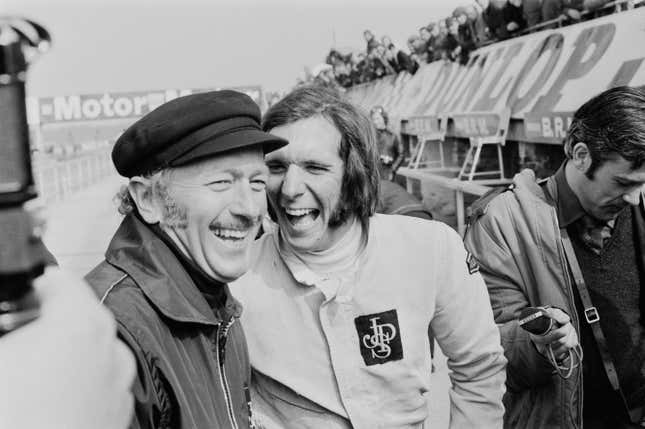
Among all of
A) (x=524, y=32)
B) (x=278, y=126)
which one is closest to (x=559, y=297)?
(x=278, y=126)

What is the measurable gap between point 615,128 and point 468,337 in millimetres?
973

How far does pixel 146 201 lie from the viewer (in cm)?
180

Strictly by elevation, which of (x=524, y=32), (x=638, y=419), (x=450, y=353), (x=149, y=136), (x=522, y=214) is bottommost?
(x=638, y=419)

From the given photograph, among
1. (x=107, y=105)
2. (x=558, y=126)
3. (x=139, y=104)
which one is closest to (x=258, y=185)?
(x=558, y=126)

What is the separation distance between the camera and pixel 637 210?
2.92 metres

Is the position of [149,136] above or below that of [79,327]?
above

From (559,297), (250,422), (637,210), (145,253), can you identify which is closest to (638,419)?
(559,297)

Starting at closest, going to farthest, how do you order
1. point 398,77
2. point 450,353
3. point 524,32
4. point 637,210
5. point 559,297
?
point 450,353 < point 559,297 < point 637,210 < point 524,32 < point 398,77

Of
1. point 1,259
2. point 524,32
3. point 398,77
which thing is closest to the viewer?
point 1,259

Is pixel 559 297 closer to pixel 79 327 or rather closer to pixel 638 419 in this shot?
pixel 638 419

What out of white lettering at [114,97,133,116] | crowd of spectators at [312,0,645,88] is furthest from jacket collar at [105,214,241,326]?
white lettering at [114,97,133,116]

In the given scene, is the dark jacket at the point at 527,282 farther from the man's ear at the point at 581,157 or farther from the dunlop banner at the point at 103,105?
the dunlop banner at the point at 103,105

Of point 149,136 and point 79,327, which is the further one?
point 149,136

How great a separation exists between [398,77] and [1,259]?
1986 cm
